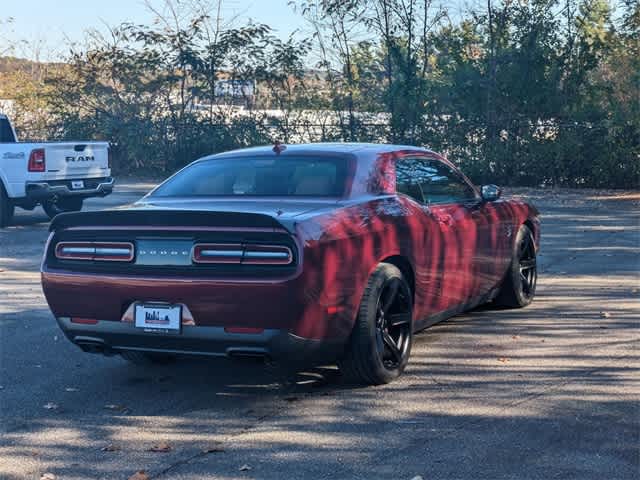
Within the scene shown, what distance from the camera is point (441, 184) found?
7.98 m

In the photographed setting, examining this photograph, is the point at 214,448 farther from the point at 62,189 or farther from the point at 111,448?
the point at 62,189

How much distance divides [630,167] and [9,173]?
41.4 ft

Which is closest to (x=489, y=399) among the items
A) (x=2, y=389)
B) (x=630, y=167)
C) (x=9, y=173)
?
(x=2, y=389)

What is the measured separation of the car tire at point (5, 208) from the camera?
55.2 feet

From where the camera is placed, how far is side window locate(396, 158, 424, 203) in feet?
24.1

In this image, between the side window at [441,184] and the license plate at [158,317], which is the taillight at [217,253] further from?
the side window at [441,184]

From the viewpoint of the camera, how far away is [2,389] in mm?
6688

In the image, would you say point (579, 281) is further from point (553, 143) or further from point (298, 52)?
point (298, 52)

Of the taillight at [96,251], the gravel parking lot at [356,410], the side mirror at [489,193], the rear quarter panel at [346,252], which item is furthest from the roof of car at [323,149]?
the taillight at [96,251]

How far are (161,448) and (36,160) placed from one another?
40.1 ft

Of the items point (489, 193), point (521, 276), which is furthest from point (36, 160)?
point (489, 193)

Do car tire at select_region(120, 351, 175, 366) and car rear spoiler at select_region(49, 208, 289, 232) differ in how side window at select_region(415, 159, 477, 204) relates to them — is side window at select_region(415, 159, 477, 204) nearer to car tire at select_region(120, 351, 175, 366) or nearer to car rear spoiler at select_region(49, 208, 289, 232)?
car rear spoiler at select_region(49, 208, 289, 232)

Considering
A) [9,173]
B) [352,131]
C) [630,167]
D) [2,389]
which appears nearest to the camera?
[2,389]

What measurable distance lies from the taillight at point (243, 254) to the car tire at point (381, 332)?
724 mm
